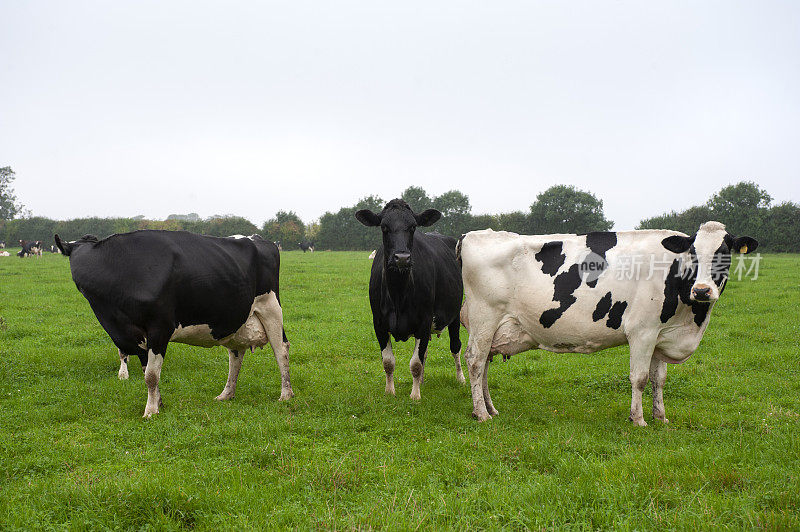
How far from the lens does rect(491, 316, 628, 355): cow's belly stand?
6.32 m

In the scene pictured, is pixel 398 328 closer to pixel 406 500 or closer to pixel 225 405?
pixel 225 405

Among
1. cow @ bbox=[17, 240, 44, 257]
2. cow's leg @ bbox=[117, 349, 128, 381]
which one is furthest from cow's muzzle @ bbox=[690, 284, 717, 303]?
cow @ bbox=[17, 240, 44, 257]

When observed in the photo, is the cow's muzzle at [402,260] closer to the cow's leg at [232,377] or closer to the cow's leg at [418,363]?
the cow's leg at [418,363]

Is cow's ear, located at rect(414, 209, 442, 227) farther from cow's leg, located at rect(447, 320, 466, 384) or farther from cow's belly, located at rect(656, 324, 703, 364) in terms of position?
cow's belly, located at rect(656, 324, 703, 364)

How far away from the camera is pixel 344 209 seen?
85938 millimetres

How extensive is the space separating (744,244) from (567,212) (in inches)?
3170

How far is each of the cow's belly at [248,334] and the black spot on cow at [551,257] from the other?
4.06 metres

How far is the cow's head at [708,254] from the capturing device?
5625 mm

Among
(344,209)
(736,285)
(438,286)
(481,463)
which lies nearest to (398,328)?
(438,286)

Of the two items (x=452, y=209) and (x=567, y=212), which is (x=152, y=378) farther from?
(x=452, y=209)

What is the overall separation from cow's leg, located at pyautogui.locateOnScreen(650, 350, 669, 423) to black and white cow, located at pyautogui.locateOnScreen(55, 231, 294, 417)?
5.03 m

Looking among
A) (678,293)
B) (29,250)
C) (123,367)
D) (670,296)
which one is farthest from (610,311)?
(29,250)

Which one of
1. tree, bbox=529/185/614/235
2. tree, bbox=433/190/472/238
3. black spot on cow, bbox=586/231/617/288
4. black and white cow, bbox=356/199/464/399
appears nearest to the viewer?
black spot on cow, bbox=586/231/617/288

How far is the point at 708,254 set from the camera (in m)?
5.84
